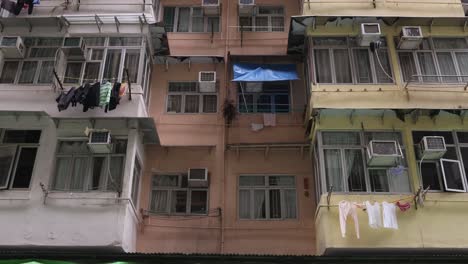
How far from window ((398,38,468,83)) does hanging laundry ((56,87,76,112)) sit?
8027 millimetres

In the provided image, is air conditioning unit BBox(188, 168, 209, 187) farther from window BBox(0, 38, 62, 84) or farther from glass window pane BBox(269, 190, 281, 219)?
window BBox(0, 38, 62, 84)

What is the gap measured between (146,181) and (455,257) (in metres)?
7.40

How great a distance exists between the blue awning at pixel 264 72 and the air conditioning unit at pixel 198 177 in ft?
8.55

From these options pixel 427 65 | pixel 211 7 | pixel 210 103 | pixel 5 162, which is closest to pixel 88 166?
pixel 5 162

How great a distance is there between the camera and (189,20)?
1647 centimetres

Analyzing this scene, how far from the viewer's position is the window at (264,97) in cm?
1492

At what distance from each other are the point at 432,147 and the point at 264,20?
22.4 ft

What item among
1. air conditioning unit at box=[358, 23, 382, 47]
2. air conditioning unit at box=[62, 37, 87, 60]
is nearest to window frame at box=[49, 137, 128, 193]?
air conditioning unit at box=[62, 37, 87, 60]

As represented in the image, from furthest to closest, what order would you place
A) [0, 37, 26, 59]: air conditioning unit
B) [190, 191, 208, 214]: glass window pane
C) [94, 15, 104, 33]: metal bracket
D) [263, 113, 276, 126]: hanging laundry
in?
[263, 113, 276, 126]: hanging laundry < [94, 15, 104, 33]: metal bracket < [190, 191, 208, 214]: glass window pane < [0, 37, 26, 59]: air conditioning unit

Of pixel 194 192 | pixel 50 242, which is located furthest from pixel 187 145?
pixel 50 242

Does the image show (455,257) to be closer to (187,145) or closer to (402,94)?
(402,94)

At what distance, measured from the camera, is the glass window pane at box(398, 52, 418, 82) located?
1330 cm

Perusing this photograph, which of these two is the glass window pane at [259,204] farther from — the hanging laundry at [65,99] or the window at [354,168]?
the hanging laundry at [65,99]

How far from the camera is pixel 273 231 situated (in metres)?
13.0
